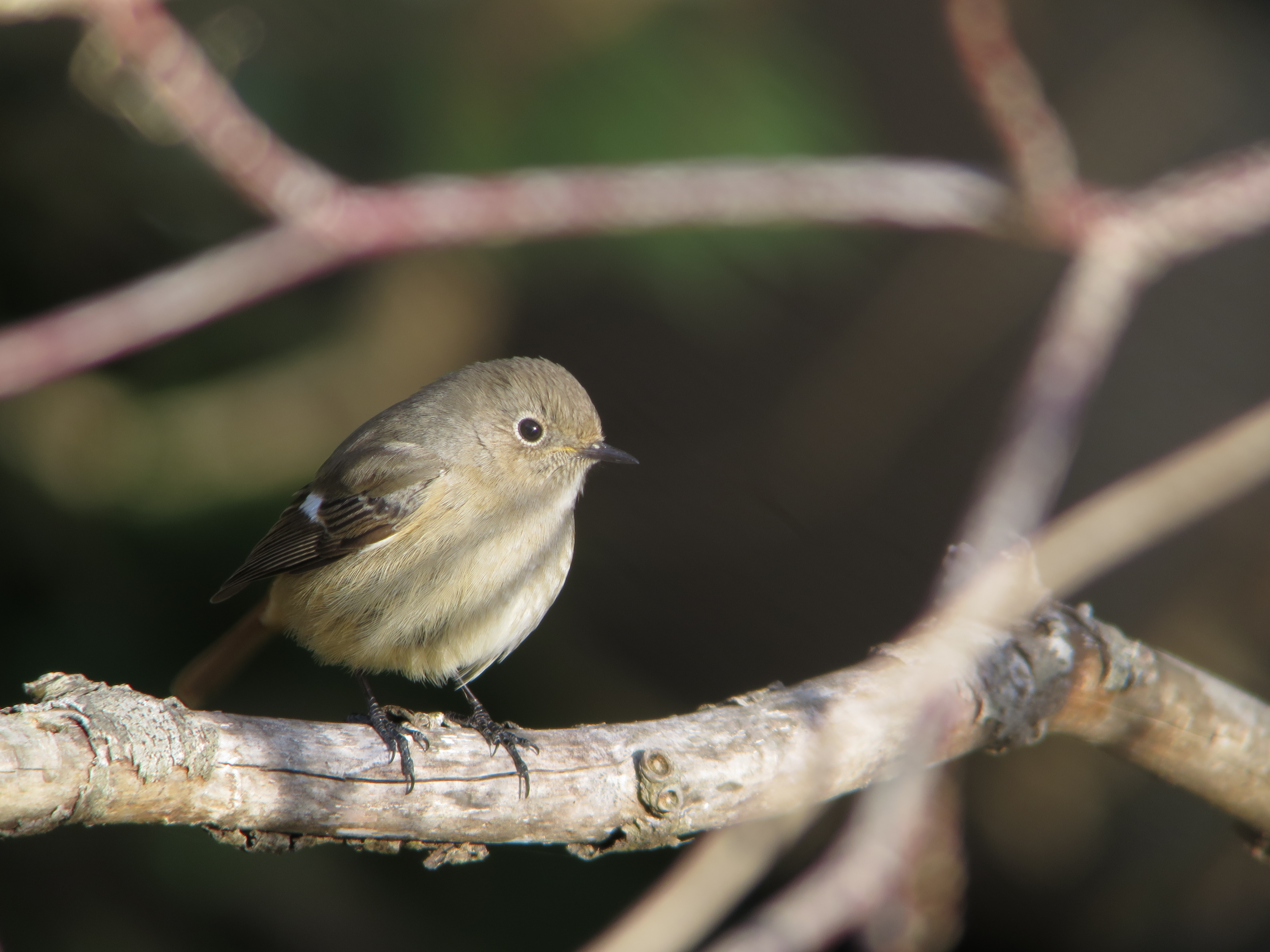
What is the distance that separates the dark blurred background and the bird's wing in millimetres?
817

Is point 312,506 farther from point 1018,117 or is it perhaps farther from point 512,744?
point 1018,117

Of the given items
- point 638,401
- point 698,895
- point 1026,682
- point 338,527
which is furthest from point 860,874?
point 638,401

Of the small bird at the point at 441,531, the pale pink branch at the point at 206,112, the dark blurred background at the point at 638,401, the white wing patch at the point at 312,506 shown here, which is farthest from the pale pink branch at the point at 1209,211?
the white wing patch at the point at 312,506

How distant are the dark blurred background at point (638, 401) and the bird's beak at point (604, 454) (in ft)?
1.97

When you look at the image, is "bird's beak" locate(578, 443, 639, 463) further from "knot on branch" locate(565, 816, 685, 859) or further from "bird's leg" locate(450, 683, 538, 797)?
"knot on branch" locate(565, 816, 685, 859)

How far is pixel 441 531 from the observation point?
3.21 m

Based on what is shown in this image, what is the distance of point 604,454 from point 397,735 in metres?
1.42

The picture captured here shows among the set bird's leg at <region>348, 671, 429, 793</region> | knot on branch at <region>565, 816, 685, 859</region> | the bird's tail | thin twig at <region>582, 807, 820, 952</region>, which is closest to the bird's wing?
the bird's tail

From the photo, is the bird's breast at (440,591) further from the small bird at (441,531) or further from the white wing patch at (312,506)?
the white wing patch at (312,506)

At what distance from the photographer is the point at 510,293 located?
4.59m

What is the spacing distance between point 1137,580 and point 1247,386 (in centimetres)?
86

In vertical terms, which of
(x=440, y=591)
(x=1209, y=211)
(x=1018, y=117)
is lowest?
(x=1209, y=211)

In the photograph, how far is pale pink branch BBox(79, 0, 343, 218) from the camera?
111 cm

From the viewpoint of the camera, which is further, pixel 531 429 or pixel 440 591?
pixel 531 429
